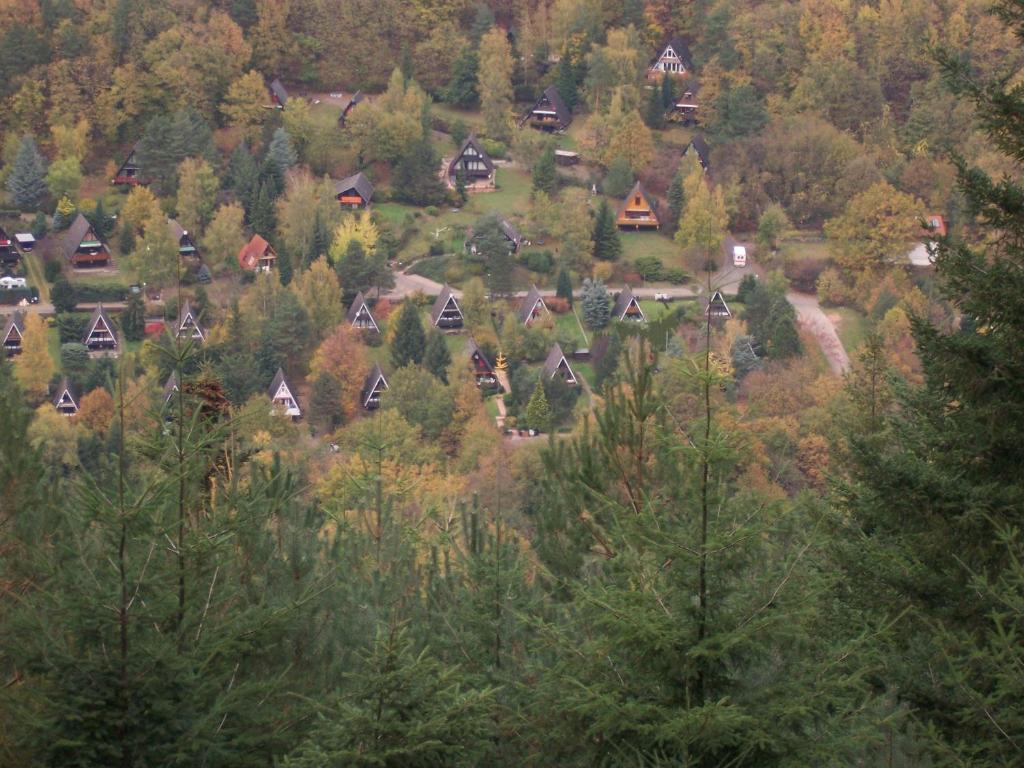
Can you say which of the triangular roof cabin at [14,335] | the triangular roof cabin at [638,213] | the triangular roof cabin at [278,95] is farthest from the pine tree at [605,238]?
the triangular roof cabin at [14,335]

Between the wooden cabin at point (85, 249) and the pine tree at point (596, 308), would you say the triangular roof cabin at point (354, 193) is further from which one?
the pine tree at point (596, 308)

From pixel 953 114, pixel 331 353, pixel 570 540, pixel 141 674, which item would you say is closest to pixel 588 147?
pixel 953 114

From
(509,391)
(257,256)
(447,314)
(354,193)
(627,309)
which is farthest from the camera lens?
(354,193)

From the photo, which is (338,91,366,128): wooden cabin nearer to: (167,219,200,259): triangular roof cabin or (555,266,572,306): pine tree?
(167,219,200,259): triangular roof cabin

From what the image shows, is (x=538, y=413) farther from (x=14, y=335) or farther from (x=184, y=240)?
(x=184, y=240)

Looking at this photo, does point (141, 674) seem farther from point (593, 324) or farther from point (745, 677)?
point (593, 324)

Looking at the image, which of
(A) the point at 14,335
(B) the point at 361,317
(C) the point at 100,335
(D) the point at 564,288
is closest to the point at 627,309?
(D) the point at 564,288
